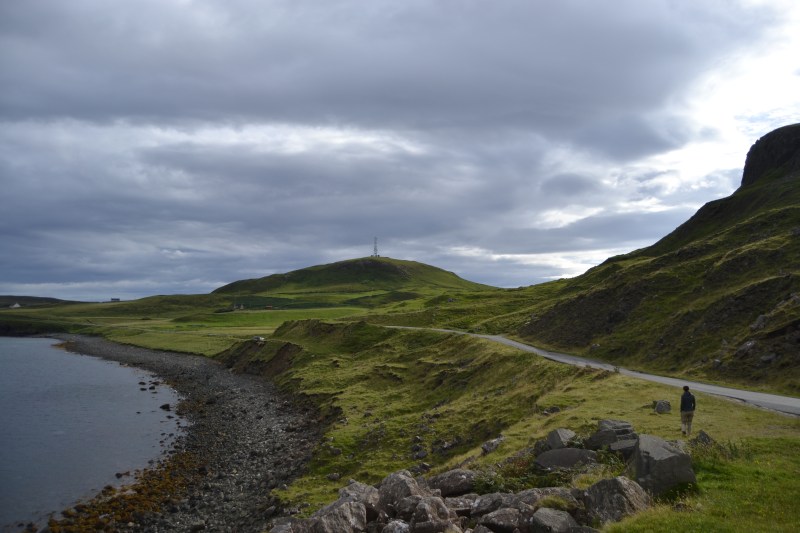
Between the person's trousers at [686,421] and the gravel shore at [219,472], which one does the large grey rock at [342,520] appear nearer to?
the gravel shore at [219,472]

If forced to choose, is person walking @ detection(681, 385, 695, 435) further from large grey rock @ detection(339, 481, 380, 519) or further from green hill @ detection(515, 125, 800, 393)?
green hill @ detection(515, 125, 800, 393)

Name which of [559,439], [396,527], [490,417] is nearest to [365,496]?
[396,527]

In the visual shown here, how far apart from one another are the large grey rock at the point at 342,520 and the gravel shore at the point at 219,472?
1323cm

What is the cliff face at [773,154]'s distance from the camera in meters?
123

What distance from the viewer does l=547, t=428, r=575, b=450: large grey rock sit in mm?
24141

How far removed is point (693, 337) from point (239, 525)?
44568 mm

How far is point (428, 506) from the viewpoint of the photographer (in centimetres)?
1867

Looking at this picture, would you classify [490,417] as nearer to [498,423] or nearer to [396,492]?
[498,423]

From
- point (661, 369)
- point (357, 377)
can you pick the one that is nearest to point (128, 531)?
point (357, 377)

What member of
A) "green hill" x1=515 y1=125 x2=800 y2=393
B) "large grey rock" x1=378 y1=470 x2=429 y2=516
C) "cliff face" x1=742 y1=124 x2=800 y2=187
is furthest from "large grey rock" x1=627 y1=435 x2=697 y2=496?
"cliff face" x1=742 y1=124 x2=800 y2=187

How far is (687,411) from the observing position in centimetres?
2534

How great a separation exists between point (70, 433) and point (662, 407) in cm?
5875

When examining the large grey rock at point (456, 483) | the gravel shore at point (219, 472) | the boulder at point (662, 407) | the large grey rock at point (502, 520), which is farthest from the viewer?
the gravel shore at point (219, 472)

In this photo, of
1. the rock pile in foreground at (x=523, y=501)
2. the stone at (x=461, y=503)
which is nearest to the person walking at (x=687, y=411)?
the rock pile in foreground at (x=523, y=501)
